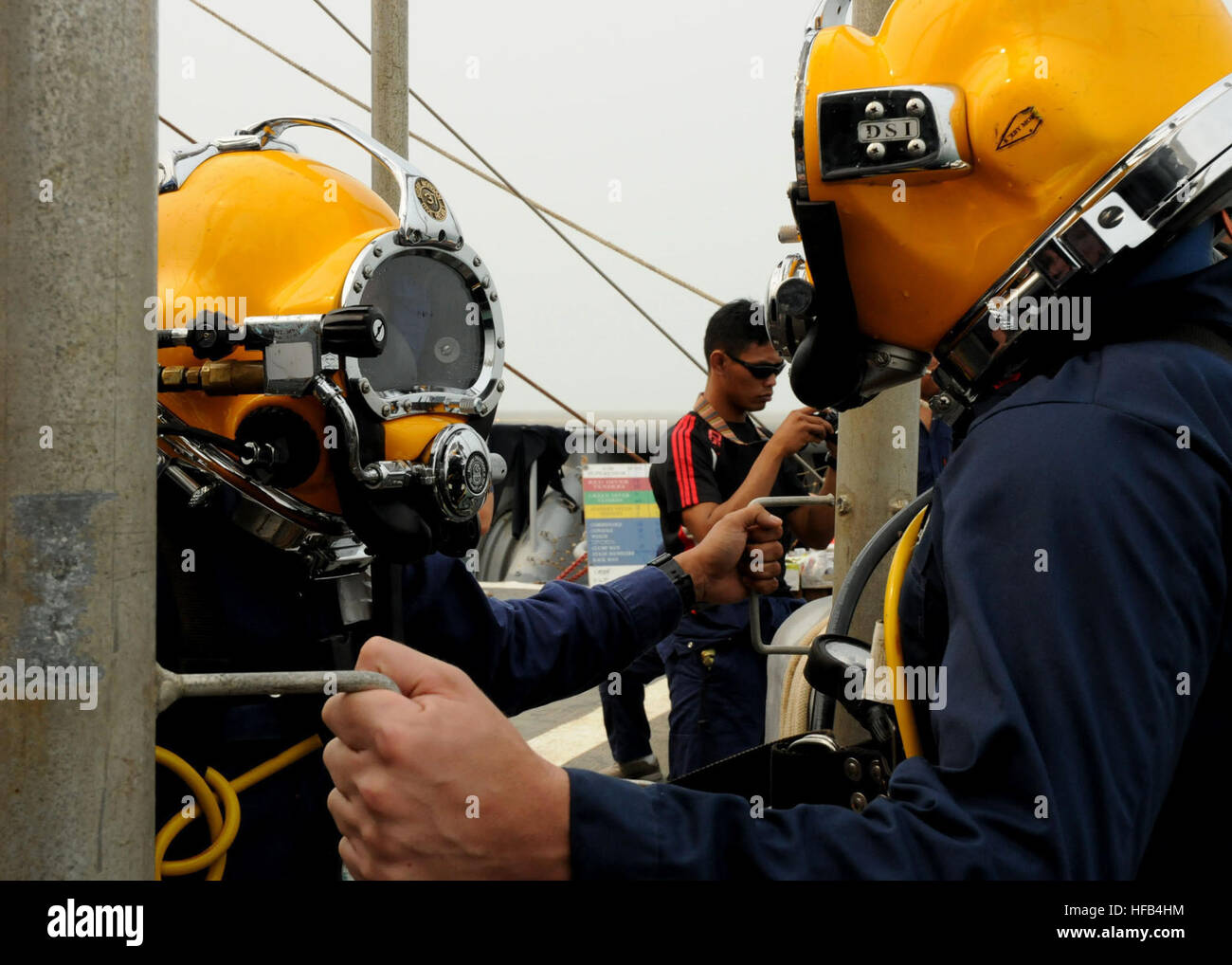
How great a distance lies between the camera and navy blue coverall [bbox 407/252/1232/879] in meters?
0.81

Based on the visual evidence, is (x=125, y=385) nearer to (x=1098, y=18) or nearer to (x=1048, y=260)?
(x=1048, y=260)

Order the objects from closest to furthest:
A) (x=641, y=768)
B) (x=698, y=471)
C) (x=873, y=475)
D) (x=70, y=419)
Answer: (x=70, y=419)
(x=873, y=475)
(x=698, y=471)
(x=641, y=768)

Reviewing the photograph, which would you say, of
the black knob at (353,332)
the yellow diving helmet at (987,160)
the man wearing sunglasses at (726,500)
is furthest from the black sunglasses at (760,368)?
the yellow diving helmet at (987,160)

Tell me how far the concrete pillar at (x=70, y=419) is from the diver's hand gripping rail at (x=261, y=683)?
0.16 ft

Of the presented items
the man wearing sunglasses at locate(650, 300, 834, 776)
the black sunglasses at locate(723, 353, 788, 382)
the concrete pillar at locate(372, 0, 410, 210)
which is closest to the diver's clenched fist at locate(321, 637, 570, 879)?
the concrete pillar at locate(372, 0, 410, 210)

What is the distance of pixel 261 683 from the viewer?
931 millimetres

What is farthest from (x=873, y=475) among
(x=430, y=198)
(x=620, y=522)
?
(x=620, y=522)

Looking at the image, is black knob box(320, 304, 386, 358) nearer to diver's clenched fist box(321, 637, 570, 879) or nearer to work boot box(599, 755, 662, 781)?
diver's clenched fist box(321, 637, 570, 879)

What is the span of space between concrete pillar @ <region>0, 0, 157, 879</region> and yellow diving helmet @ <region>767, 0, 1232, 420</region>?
71 cm

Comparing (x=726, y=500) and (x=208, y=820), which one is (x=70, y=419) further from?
(x=726, y=500)

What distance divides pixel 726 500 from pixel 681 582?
194 centimetres

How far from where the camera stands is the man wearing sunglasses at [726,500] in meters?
3.97

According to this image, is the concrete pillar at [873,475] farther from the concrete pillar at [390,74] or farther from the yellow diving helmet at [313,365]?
the concrete pillar at [390,74]
